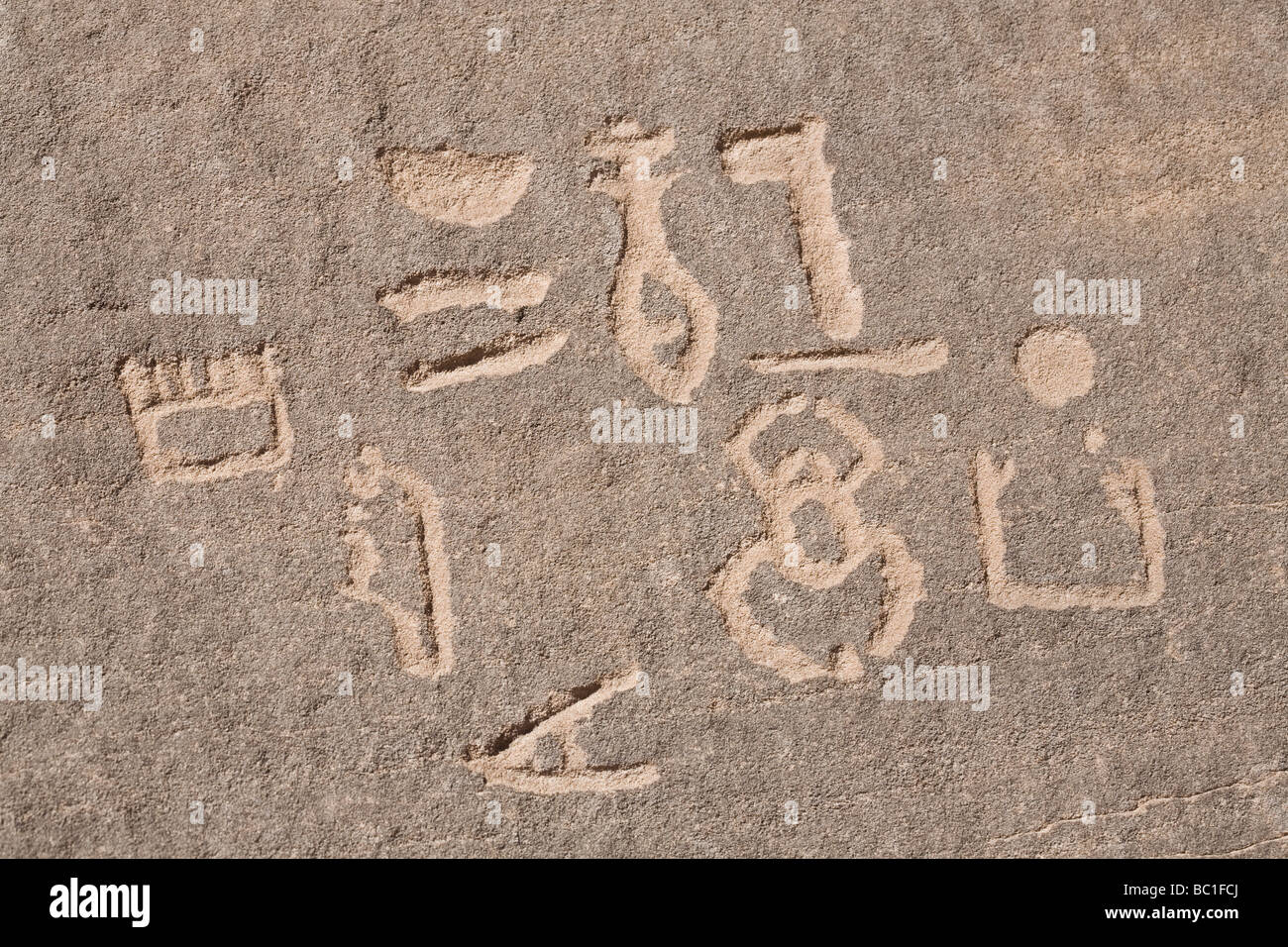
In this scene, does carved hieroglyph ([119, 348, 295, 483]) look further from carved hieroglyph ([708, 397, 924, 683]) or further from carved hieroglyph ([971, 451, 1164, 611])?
carved hieroglyph ([971, 451, 1164, 611])

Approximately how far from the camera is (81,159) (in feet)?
6.49

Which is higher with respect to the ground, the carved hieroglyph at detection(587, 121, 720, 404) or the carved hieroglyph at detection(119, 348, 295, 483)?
the carved hieroglyph at detection(587, 121, 720, 404)

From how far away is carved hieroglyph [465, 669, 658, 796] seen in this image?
6.49ft

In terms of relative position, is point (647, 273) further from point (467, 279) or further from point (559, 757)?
point (559, 757)

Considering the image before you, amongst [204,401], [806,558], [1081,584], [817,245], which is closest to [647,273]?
[817,245]

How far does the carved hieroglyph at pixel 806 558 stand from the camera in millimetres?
1988

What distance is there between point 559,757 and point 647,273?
3.03 ft

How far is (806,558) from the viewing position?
6.54 ft

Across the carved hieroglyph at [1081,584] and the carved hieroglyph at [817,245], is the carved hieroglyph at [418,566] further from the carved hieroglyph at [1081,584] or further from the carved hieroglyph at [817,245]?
the carved hieroglyph at [1081,584]

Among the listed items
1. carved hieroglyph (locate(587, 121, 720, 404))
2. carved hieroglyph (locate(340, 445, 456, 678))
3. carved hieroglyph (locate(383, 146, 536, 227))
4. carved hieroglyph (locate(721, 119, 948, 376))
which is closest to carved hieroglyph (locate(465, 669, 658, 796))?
carved hieroglyph (locate(340, 445, 456, 678))

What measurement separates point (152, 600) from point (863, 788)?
1.37m

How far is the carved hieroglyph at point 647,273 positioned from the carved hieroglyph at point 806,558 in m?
0.17

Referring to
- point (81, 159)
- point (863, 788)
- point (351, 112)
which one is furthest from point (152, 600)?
point (863, 788)

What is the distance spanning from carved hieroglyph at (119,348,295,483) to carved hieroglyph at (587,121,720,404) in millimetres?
651
